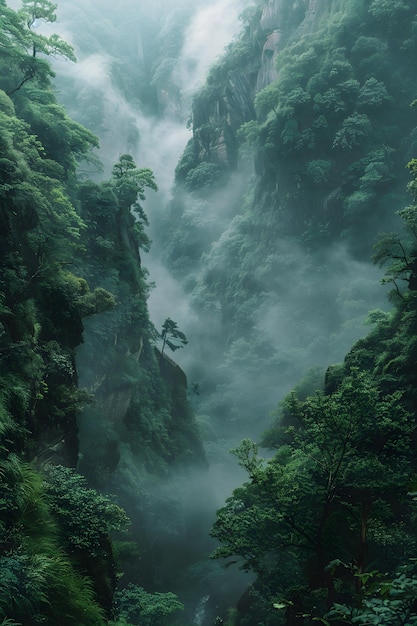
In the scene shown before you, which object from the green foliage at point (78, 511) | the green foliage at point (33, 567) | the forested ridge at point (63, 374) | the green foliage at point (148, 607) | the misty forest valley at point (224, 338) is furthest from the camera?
the green foliage at point (148, 607)

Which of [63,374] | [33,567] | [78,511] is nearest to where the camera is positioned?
[33,567]

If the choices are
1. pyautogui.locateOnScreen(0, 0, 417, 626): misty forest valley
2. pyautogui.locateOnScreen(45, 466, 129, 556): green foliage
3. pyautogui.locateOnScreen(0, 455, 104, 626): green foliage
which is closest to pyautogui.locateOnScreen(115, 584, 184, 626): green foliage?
pyautogui.locateOnScreen(0, 0, 417, 626): misty forest valley

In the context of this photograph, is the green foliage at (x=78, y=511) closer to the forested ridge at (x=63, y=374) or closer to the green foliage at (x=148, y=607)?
the forested ridge at (x=63, y=374)

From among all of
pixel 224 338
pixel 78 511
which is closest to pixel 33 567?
pixel 78 511

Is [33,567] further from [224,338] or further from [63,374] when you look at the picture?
[224,338]

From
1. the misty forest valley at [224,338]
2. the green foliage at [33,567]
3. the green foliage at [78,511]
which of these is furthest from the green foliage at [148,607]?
the green foliage at [33,567]

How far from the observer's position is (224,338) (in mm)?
53469

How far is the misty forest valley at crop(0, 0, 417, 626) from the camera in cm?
1085

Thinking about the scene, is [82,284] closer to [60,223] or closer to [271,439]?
[60,223]

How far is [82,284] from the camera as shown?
1856cm

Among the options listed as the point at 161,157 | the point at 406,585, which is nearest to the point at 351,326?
the point at 406,585

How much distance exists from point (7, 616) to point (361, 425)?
8268mm

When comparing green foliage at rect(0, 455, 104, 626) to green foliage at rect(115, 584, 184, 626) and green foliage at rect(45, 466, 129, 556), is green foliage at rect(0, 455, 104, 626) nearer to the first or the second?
green foliage at rect(45, 466, 129, 556)

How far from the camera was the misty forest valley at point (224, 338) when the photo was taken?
1085 cm
